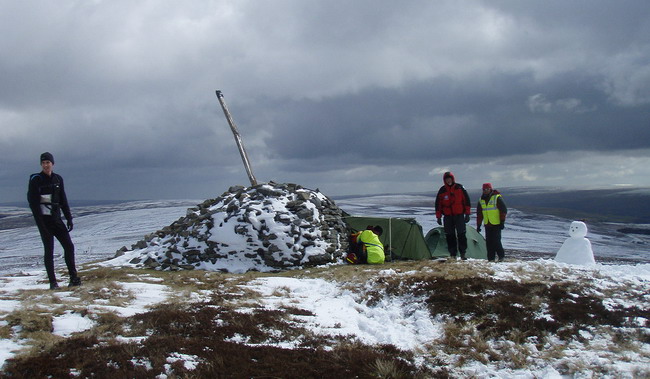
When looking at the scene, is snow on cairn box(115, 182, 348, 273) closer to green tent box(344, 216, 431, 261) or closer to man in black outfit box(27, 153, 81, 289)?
green tent box(344, 216, 431, 261)

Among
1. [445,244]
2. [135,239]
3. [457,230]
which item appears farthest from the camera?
[135,239]

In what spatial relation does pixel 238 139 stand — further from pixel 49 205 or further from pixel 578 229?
pixel 578 229

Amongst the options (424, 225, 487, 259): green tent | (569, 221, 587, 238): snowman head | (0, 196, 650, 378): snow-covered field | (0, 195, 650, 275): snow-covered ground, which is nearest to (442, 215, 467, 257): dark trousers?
(0, 196, 650, 378): snow-covered field

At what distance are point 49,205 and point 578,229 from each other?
13840 mm

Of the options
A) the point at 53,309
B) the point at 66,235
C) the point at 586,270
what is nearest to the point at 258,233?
the point at 66,235

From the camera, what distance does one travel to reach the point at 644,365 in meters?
5.07

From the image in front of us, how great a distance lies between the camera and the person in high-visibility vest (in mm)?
12867

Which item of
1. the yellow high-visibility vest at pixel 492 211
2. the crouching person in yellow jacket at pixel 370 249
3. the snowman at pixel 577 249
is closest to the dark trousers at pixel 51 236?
the crouching person in yellow jacket at pixel 370 249

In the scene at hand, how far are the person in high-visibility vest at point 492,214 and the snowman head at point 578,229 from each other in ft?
6.35

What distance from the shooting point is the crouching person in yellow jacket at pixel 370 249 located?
14.2m

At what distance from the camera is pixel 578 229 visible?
12547 millimetres

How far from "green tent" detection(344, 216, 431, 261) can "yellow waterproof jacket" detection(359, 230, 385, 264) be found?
225cm

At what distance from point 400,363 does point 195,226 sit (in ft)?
39.6

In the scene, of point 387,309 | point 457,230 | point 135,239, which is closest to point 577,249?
point 457,230
